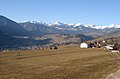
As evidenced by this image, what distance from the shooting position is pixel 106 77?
5575 centimetres

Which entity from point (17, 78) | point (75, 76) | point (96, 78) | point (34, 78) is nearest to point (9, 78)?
point (17, 78)

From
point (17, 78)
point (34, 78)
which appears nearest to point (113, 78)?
point (34, 78)

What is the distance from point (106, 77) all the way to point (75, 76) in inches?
252

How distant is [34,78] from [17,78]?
3527 mm

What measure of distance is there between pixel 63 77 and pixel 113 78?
9.95 m

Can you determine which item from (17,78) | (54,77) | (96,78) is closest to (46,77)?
(54,77)

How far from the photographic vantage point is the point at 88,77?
56.0 meters

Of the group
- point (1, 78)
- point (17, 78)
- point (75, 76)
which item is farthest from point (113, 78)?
point (1, 78)

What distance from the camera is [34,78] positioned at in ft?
183

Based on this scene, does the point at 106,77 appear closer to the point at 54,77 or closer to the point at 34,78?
the point at 54,77

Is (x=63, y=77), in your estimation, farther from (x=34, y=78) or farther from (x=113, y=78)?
(x=113, y=78)

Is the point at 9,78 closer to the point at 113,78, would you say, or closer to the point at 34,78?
the point at 34,78

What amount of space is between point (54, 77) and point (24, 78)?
19.9 ft

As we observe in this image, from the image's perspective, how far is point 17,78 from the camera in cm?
5612
